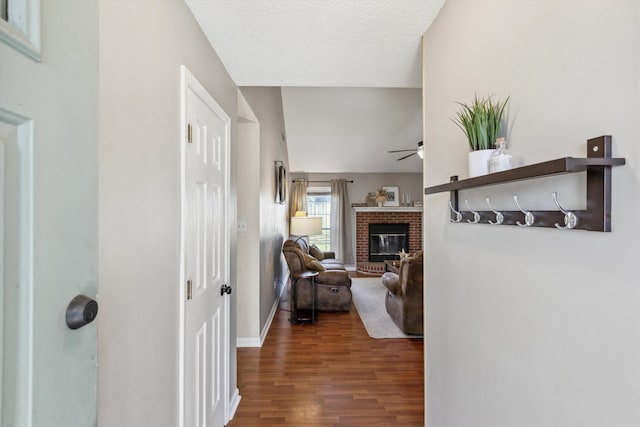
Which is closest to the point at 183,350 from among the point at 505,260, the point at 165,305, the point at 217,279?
the point at 165,305

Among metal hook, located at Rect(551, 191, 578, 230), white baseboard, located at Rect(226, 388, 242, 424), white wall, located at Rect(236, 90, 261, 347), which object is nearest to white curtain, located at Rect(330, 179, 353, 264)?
white wall, located at Rect(236, 90, 261, 347)

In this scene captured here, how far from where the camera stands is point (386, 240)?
7297mm

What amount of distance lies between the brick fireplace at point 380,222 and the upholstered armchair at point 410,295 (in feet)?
12.3

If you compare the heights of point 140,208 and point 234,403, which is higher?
point 140,208

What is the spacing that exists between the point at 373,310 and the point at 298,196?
3.69m

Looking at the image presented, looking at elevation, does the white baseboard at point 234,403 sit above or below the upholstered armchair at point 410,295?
below

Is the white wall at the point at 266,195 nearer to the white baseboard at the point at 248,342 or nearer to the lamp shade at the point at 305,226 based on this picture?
the white baseboard at the point at 248,342

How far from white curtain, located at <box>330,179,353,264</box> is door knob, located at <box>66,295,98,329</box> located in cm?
680

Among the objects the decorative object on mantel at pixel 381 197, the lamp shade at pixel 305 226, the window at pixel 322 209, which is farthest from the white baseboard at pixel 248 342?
the decorative object on mantel at pixel 381 197

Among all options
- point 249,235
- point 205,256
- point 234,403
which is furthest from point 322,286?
point 205,256

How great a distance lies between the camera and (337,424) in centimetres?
196

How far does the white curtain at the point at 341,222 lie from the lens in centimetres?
728

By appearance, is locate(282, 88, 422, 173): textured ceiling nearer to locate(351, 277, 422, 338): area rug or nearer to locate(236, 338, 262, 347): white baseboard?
locate(351, 277, 422, 338): area rug

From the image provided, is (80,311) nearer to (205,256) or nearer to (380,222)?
(205,256)
